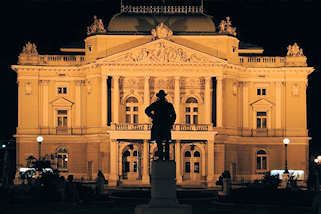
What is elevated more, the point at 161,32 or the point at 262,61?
the point at 161,32

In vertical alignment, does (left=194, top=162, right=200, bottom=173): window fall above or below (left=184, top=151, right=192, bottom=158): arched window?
below

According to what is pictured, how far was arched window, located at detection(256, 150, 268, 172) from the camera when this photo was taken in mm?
127312

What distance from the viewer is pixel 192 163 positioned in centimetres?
12388

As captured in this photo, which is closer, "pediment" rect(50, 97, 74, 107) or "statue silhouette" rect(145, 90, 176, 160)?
"statue silhouette" rect(145, 90, 176, 160)

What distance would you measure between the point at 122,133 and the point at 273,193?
133 feet

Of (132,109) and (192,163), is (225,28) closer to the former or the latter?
(132,109)

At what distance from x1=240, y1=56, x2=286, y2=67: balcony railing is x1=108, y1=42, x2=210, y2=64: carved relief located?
747 cm

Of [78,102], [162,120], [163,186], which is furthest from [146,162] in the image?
Answer: [163,186]

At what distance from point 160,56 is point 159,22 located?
5943 millimetres

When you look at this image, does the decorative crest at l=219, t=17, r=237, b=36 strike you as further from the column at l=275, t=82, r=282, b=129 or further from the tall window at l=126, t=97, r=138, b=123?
the tall window at l=126, t=97, r=138, b=123

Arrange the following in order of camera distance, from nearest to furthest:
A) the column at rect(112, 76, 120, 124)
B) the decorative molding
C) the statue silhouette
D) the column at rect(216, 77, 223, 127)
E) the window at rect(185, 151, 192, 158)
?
the statue silhouette → the decorative molding → the column at rect(112, 76, 120, 124) → the column at rect(216, 77, 223, 127) → the window at rect(185, 151, 192, 158)

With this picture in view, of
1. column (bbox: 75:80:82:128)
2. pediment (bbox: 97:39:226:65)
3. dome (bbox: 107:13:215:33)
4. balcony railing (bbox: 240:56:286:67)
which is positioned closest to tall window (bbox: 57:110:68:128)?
column (bbox: 75:80:82:128)

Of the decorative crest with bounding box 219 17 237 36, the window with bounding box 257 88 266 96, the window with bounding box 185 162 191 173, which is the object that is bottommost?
the window with bounding box 185 162 191 173

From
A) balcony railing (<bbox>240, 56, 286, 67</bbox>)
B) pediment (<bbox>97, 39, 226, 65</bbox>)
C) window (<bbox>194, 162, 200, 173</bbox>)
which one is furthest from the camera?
balcony railing (<bbox>240, 56, 286, 67</bbox>)
